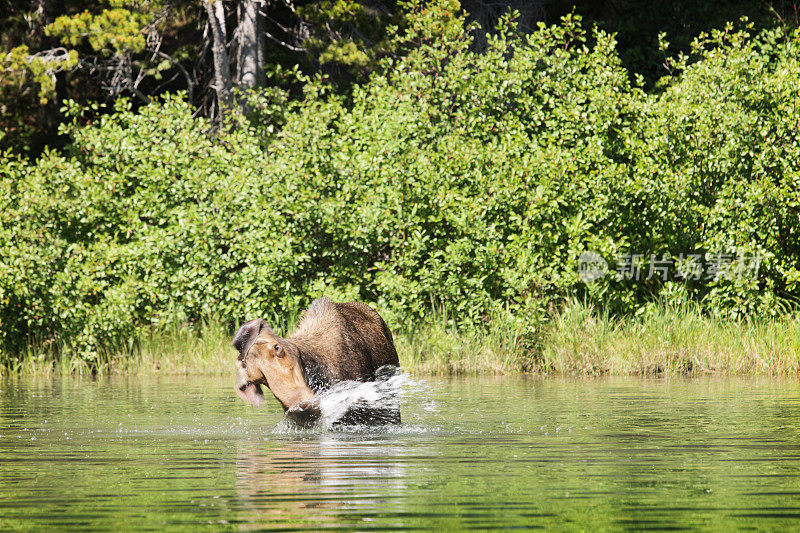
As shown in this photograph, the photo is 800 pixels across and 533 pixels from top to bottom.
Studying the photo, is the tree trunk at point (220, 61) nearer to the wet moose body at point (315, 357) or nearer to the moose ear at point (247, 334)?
the wet moose body at point (315, 357)

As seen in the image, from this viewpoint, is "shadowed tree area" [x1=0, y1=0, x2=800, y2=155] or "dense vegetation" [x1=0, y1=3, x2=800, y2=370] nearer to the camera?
"dense vegetation" [x1=0, y1=3, x2=800, y2=370]

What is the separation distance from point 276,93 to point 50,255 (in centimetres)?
546

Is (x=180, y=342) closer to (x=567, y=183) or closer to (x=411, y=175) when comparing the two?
(x=411, y=175)

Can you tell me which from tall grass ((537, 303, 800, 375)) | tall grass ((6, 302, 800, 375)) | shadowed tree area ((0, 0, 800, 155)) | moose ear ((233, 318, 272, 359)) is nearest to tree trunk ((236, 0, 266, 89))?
shadowed tree area ((0, 0, 800, 155))

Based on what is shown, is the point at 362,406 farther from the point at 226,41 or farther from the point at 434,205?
the point at 226,41

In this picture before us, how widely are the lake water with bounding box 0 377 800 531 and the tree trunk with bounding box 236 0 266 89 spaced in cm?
1230

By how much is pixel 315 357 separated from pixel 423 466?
1.90 meters

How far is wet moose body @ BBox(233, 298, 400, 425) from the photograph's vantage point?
819cm

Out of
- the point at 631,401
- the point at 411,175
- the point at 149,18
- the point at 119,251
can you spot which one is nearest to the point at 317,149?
the point at 411,175

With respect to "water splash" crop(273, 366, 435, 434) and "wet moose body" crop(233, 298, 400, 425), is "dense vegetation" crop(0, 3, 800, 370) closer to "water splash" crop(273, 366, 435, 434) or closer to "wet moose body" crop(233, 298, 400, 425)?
"wet moose body" crop(233, 298, 400, 425)

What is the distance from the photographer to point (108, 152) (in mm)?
20891

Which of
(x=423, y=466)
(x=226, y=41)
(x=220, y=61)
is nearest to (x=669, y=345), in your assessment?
(x=423, y=466)

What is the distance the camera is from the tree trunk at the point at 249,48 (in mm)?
23781

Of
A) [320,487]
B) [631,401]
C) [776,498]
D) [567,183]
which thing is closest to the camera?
[776,498]
